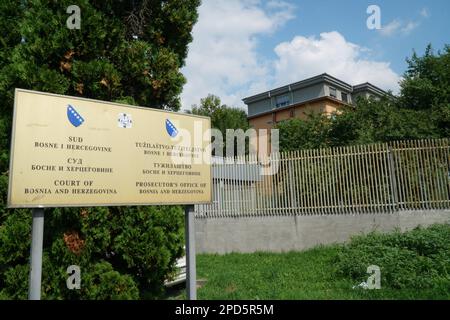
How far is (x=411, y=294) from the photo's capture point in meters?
5.45

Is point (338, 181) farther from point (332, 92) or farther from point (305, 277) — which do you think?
point (332, 92)

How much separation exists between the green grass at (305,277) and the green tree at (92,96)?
5.36 ft

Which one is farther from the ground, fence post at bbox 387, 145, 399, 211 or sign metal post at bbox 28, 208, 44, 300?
fence post at bbox 387, 145, 399, 211

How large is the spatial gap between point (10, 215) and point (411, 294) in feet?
18.9

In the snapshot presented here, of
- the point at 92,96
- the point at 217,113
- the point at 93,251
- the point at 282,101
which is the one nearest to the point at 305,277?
the point at 93,251

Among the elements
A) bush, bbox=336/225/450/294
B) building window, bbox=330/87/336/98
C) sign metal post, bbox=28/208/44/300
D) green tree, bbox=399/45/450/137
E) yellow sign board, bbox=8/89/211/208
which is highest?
building window, bbox=330/87/336/98

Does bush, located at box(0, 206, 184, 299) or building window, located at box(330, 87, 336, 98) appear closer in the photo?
bush, located at box(0, 206, 184, 299)

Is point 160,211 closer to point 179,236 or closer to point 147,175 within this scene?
point 179,236

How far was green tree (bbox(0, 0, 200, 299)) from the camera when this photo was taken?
4.58 meters

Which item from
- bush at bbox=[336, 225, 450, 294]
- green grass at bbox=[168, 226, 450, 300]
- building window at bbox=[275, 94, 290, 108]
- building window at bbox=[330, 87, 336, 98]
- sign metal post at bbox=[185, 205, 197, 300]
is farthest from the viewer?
building window at bbox=[275, 94, 290, 108]

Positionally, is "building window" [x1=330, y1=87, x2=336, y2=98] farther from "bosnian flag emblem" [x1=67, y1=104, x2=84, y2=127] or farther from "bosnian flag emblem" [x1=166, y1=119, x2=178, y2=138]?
"bosnian flag emblem" [x1=67, y1=104, x2=84, y2=127]

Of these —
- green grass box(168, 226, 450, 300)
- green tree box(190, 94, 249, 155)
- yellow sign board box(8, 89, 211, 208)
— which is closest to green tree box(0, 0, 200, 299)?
yellow sign board box(8, 89, 211, 208)

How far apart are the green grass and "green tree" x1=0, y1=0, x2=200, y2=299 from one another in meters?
1.63

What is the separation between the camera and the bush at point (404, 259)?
6002 millimetres
